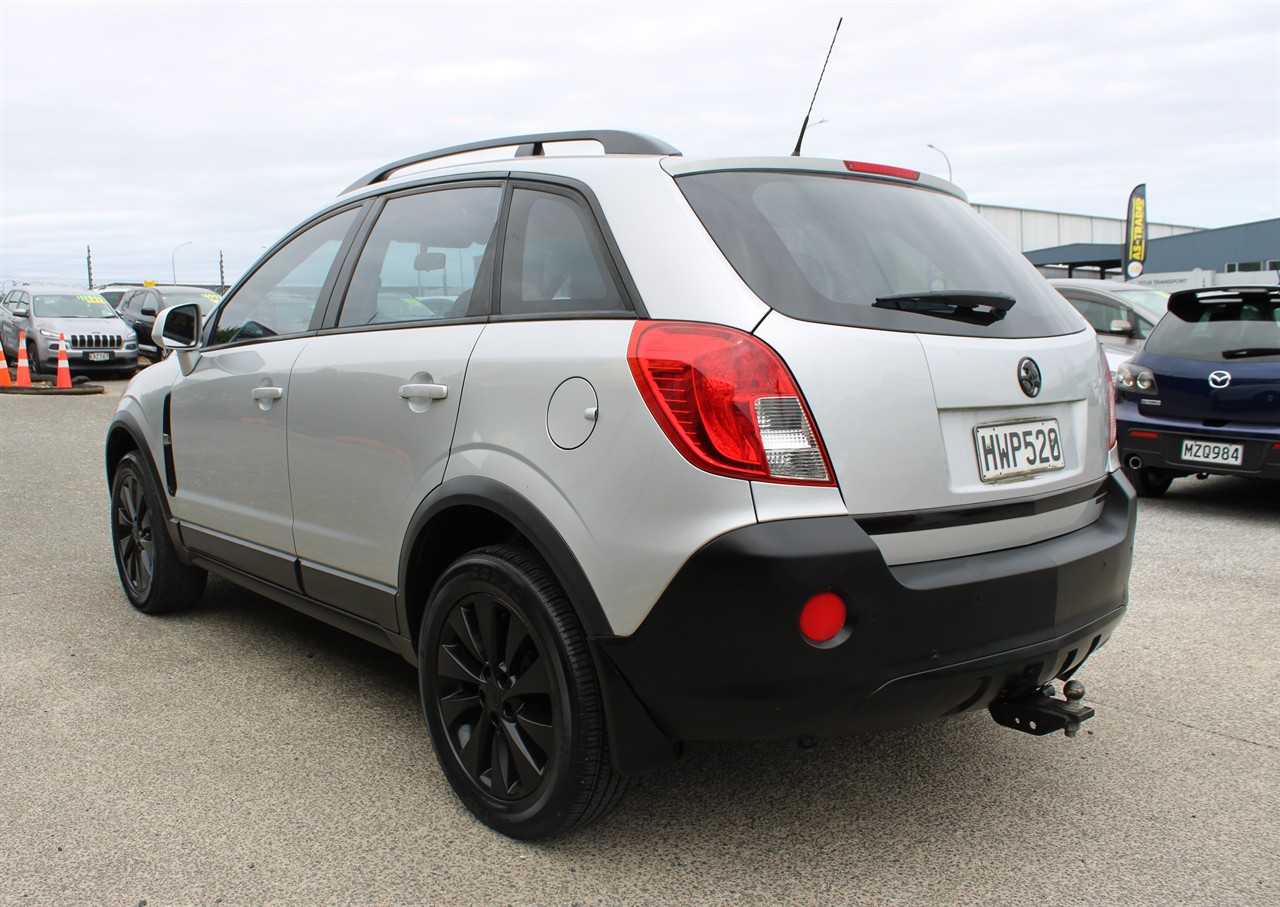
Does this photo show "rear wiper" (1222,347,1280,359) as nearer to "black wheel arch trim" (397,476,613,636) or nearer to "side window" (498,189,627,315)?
"side window" (498,189,627,315)

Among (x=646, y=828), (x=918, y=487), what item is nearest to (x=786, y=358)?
(x=918, y=487)

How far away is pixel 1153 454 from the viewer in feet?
23.4

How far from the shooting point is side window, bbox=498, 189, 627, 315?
101 inches

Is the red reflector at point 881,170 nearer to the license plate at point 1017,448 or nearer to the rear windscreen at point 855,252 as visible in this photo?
the rear windscreen at point 855,252

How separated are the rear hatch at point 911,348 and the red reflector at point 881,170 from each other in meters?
0.02

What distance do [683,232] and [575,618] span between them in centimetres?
91

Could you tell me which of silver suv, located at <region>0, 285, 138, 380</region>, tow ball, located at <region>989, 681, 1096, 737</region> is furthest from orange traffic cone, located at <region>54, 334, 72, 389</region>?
tow ball, located at <region>989, 681, 1096, 737</region>

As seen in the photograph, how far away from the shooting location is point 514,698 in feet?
8.63

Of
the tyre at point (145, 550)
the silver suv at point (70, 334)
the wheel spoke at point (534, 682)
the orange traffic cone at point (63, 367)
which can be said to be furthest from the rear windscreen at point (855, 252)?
the silver suv at point (70, 334)

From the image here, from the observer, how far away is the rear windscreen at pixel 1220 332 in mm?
6797

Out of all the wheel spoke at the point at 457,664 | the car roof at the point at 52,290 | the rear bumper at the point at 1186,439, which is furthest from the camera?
the car roof at the point at 52,290

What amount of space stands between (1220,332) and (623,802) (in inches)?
232

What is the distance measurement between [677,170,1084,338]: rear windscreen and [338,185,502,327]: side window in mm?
729

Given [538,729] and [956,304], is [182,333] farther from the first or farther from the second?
[956,304]
